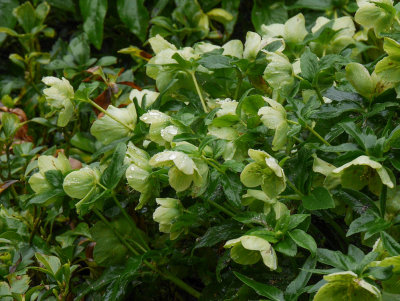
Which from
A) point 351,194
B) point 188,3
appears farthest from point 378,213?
point 188,3

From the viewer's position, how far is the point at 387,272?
67cm

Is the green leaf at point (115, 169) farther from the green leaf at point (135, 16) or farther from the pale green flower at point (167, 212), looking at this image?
the green leaf at point (135, 16)

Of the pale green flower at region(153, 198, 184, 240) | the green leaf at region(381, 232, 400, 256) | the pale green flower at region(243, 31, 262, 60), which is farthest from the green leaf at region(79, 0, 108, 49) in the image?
the green leaf at region(381, 232, 400, 256)

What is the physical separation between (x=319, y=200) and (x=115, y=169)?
0.32m

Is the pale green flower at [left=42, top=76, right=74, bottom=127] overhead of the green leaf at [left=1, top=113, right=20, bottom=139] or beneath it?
overhead

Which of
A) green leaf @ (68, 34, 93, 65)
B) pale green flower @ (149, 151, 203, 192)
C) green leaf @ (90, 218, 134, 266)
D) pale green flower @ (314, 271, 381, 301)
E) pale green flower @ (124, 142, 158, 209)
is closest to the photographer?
pale green flower @ (314, 271, 381, 301)

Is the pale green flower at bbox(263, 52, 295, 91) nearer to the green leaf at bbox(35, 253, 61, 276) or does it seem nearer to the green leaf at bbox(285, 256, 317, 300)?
the green leaf at bbox(285, 256, 317, 300)

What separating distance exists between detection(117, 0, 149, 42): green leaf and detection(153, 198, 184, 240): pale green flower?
3.11 ft

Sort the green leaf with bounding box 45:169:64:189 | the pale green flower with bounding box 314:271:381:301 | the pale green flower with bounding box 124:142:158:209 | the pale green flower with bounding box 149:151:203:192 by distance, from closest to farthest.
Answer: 1. the pale green flower with bounding box 314:271:381:301
2. the pale green flower with bounding box 149:151:203:192
3. the pale green flower with bounding box 124:142:158:209
4. the green leaf with bounding box 45:169:64:189

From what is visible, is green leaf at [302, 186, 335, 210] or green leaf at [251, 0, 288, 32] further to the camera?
green leaf at [251, 0, 288, 32]

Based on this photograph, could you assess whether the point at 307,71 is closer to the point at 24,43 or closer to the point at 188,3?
the point at 188,3

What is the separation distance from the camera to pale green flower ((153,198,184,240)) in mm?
889

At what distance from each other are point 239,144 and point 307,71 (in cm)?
16

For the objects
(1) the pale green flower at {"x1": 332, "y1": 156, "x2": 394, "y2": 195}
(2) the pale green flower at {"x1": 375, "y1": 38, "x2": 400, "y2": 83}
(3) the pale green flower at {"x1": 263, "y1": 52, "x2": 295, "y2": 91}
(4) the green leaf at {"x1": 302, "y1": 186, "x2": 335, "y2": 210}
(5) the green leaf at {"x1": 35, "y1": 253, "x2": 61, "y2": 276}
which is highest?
(2) the pale green flower at {"x1": 375, "y1": 38, "x2": 400, "y2": 83}
